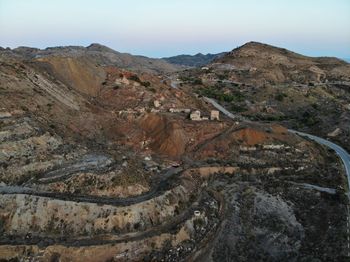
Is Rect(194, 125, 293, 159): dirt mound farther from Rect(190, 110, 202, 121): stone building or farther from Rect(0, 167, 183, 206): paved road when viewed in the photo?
Rect(0, 167, 183, 206): paved road

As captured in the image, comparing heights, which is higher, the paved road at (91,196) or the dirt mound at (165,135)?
the dirt mound at (165,135)

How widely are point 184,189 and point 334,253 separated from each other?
12.5 metres

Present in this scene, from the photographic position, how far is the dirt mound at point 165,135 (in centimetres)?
4456

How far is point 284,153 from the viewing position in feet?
152

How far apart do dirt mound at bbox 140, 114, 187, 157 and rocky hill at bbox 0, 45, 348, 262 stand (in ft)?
0.47

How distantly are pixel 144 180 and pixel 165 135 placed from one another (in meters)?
10.6

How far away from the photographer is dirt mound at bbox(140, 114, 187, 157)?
44.6 metres

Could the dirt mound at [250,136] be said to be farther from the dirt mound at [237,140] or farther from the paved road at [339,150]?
the paved road at [339,150]

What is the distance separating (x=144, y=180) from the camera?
36.1m

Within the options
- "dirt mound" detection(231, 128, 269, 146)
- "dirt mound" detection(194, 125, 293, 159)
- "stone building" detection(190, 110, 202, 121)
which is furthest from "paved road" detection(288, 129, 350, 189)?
"stone building" detection(190, 110, 202, 121)

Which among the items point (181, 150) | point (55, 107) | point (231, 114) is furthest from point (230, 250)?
point (231, 114)

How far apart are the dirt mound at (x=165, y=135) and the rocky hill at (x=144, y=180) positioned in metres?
0.14

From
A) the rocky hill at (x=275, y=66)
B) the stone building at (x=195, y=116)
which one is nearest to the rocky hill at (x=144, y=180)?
the stone building at (x=195, y=116)

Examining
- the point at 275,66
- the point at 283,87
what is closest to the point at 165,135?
the point at 283,87
